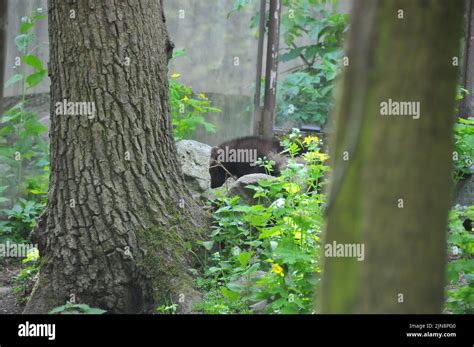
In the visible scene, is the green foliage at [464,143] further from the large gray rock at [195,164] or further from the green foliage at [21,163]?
the green foliage at [21,163]

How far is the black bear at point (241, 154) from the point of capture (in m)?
8.47

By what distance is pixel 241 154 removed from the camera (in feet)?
28.8

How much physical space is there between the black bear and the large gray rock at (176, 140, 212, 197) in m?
0.59

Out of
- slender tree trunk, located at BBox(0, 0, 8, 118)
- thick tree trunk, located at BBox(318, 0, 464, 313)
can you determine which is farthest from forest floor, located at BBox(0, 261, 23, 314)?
slender tree trunk, located at BBox(0, 0, 8, 118)

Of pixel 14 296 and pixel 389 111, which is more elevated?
pixel 389 111

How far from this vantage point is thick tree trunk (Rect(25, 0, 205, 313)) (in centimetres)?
499

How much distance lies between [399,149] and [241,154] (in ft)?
21.9

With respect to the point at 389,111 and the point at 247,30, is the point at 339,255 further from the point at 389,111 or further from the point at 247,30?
the point at 247,30

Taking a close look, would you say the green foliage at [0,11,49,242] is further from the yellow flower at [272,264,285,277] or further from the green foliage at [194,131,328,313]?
the yellow flower at [272,264,285,277]

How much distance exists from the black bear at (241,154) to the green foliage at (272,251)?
262 centimetres

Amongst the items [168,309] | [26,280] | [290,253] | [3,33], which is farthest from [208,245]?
[3,33]
